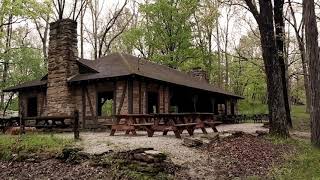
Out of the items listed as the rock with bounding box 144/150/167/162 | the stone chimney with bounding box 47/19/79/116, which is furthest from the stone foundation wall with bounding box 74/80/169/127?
the rock with bounding box 144/150/167/162

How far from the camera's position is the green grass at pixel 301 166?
879 centimetres

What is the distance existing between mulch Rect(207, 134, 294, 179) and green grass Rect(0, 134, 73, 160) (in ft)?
14.7

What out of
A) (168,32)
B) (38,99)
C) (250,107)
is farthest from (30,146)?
(250,107)

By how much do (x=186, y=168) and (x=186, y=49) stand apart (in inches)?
1008

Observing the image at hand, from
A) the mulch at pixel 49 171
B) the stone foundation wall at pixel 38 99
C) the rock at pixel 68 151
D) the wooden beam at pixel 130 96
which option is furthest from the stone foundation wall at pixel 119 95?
the mulch at pixel 49 171

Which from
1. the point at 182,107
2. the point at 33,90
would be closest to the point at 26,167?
the point at 33,90

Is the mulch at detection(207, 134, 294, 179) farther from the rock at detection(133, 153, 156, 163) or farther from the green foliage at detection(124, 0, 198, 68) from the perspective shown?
the green foliage at detection(124, 0, 198, 68)

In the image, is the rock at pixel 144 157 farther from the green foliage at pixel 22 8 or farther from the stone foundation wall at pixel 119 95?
the green foliage at pixel 22 8

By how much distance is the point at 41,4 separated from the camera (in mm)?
27078

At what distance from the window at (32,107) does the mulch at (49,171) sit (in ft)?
41.5

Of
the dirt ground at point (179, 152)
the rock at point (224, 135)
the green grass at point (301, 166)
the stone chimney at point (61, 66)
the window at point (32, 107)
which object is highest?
the stone chimney at point (61, 66)

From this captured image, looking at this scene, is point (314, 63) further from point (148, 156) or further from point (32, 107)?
point (32, 107)

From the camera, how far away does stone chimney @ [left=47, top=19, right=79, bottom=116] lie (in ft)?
65.9

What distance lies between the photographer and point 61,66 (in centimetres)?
2030
